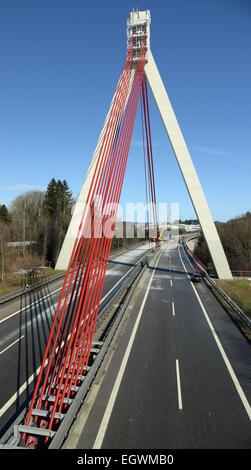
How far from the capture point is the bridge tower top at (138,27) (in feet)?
71.3

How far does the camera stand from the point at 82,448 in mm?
5977

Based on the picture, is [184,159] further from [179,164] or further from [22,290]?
[22,290]

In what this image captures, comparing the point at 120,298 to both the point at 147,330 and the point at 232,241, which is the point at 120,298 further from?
the point at 232,241

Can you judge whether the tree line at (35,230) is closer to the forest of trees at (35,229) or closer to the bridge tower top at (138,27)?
the forest of trees at (35,229)

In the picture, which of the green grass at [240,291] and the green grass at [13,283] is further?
the green grass at [13,283]

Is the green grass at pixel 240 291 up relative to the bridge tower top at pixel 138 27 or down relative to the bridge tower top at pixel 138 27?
down

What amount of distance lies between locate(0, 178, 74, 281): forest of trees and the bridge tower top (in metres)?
23.8

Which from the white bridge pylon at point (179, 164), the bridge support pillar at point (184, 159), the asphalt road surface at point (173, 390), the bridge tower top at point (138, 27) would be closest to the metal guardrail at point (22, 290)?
the white bridge pylon at point (179, 164)

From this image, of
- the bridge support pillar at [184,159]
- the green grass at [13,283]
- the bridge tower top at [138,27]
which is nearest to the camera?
the green grass at [13,283]

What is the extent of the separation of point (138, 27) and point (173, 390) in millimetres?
28462

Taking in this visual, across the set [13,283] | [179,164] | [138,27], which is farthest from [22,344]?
[138,27]

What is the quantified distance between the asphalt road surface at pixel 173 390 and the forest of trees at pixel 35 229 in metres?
19.0

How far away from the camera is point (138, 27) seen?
22.1 metres
